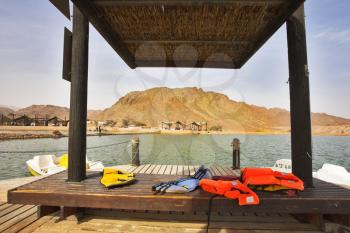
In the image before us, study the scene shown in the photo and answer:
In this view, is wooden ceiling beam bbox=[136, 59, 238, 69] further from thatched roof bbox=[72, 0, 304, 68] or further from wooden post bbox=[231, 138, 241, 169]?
wooden post bbox=[231, 138, 241, 169]

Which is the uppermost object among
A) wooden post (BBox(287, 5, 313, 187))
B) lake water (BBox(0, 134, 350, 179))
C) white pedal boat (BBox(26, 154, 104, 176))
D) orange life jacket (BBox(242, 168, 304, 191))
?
wooden post (BBox(287, 5, 313, 187))

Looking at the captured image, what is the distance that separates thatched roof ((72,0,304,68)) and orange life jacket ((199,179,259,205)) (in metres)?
3.03

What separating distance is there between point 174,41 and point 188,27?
831mm

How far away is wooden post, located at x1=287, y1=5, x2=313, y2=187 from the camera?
4.27 metres

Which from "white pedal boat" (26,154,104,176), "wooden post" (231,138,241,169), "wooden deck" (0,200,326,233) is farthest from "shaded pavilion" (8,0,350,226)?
"white pedal boat" (26,154,104,176)

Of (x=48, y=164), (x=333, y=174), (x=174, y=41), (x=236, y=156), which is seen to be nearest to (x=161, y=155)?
(x=48, y=164)

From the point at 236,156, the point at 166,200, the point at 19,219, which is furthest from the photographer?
the point at 236,156

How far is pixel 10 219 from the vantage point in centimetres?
420

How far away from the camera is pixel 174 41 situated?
6133 millimetres

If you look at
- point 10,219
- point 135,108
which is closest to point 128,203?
point 10,219

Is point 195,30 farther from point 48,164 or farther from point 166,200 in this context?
point 48,164

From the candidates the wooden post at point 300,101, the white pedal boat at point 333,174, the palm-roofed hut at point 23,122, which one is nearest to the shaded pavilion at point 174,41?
the wooden post at point 300,101

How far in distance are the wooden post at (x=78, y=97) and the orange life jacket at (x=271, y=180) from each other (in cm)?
309

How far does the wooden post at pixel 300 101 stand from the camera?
4.27 meters
